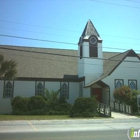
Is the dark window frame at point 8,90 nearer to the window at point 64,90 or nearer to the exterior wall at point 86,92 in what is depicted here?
the window at point 64,90

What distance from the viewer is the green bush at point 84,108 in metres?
20.7

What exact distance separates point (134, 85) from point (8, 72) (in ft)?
54.7

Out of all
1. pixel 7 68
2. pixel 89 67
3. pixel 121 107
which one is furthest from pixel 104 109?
pixel 7 68

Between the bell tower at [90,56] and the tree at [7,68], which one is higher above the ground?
the bell tower at [90,56]

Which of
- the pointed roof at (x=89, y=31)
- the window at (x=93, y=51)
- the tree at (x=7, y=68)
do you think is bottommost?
the tree at (x=7, y=68)

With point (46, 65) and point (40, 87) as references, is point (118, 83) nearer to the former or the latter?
point (40, 87)

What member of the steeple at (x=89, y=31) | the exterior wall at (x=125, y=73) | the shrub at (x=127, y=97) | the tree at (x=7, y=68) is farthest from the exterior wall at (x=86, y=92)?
the tree at (x=7, y=68)

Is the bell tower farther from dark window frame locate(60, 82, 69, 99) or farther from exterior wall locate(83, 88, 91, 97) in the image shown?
dark window frame locate(60, 82, 69, 99)

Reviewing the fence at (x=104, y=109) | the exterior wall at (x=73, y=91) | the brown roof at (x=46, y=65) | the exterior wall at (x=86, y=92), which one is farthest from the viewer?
the exterior wall at (x=73, y=91)

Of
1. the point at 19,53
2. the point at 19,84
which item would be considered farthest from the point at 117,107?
the point at 19,53

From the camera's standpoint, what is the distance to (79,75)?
30422mm

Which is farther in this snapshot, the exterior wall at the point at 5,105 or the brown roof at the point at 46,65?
the brown roof at the point at 46,65

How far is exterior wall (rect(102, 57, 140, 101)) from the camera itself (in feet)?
89.7

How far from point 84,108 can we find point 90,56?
34.6 feet
